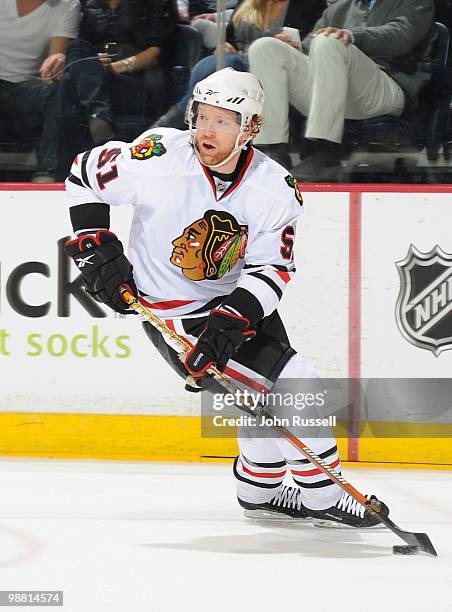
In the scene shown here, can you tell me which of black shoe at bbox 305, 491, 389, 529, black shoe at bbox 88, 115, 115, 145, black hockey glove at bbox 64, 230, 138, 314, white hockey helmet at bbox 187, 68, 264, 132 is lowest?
black shoe at bbox 305, 491, 389, 529

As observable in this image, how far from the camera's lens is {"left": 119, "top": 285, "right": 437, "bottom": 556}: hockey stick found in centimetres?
289

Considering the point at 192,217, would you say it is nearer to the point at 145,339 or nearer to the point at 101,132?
the point at 145,339

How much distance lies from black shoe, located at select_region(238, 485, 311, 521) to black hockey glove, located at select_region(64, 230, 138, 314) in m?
0.69

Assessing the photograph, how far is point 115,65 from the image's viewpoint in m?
4.36

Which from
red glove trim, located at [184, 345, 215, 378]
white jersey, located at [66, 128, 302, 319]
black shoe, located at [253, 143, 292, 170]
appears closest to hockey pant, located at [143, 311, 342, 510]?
white jersey, located at [66, 128, 302, 319]

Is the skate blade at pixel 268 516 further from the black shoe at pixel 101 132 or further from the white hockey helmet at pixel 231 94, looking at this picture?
the black shoe at pixel 101 132

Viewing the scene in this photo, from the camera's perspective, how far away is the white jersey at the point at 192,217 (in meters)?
3.04

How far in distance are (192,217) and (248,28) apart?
142 cm

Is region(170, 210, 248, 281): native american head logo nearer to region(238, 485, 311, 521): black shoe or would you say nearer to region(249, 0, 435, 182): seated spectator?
region(238, 485, 311, 521): black shoe

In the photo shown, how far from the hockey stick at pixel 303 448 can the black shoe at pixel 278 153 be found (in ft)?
4.04

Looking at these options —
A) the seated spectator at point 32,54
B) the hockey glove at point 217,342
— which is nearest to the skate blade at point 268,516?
the hockey glove at point 217,342

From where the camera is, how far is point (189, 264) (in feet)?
10.3

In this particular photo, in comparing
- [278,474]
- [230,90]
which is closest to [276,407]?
[278,474]

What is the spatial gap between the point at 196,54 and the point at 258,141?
0.40 metres
